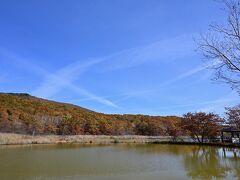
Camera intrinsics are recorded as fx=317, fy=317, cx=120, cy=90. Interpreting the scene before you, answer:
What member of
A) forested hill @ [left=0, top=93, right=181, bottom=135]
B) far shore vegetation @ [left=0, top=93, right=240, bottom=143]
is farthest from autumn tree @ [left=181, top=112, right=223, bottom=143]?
forested hill @ [left=0, top=93, right=181, bottom=135]

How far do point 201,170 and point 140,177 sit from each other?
3104 mm

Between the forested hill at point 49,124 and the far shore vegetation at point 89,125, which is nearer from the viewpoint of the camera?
the far shore vegetation at point 89,125

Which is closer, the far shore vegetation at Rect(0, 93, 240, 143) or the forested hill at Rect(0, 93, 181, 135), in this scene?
the far shore vegetation at Rect(0, 93, 240, 143)

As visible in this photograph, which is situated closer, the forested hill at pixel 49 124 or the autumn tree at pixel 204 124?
the autumn tree at pixel 204 124

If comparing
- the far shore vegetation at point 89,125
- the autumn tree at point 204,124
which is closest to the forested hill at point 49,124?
the far shore vegetation at point 89,125

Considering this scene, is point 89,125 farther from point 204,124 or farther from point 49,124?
point 204,124

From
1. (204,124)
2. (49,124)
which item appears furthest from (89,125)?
(204,124)

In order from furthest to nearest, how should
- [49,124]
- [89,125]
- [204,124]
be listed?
1. [89,125]
2. [49,124]
3. [204,124]

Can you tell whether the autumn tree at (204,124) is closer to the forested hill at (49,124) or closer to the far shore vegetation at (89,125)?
the far shore vegetation at (89,125)

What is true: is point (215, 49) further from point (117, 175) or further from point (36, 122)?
point (36, 122)

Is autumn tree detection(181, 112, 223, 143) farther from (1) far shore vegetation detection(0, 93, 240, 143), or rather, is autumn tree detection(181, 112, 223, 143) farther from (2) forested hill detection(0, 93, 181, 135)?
(2) forested hill detection(0, 93, 181, 135)

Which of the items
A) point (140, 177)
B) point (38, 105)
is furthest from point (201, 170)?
point (38, 105)

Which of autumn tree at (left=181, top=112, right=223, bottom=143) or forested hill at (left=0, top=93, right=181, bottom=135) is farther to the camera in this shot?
forested hill at (left=0, top=93, right=181, bottom=135)

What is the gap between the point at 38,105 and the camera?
51.2 m
